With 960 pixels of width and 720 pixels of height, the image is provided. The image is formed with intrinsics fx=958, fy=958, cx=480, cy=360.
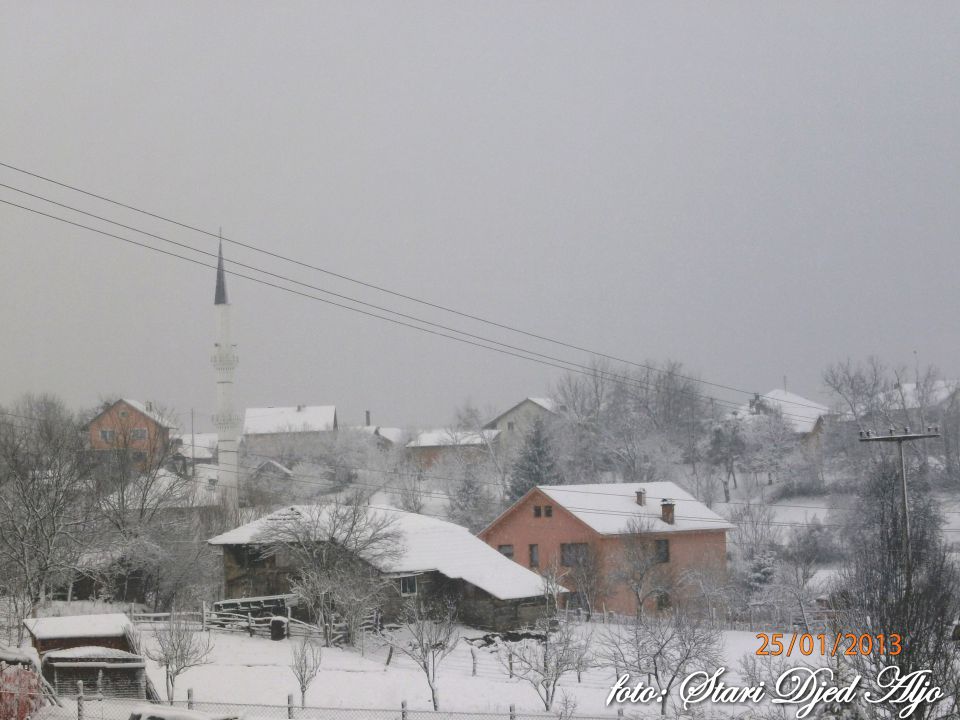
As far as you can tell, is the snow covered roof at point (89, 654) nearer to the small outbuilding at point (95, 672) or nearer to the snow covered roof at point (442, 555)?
the small outbuilding at point (95, 672)

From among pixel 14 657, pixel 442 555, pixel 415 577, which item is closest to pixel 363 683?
pixel 14 657

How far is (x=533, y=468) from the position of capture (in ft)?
220

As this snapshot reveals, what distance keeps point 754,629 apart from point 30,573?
26.9 metres

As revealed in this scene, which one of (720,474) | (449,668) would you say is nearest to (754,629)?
(449,668)

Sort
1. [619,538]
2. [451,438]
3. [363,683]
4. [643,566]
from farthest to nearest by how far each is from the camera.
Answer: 1. [451,438]
2. [619,538]
3. [643,566]
4. [363,683]


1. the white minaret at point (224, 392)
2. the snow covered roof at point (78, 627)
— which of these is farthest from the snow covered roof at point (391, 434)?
the snow covered roof at point (78, 627)

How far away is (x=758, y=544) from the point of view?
165 feet

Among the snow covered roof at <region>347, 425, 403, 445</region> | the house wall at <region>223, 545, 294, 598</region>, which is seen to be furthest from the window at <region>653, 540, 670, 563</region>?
the snow covered roof at <region>347, 425, 403, 445</region>

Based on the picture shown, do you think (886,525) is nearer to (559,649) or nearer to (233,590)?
(559,649)

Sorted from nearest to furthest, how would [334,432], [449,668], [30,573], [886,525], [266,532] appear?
1. [886,525]
2. [449,668]
3. [30,573]
4. [266,532]
5. [334,432]

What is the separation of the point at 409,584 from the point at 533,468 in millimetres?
31396

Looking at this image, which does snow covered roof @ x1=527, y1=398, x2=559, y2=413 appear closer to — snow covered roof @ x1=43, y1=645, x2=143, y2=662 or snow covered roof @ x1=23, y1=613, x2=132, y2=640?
snow covered roof @ x1=23, y1=613, x2=132, y2=640

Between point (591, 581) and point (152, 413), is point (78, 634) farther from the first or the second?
point (152, 413)

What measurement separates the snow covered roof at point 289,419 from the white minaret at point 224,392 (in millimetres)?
24507
